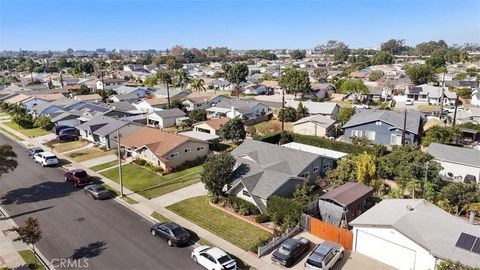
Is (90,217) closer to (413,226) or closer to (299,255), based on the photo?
(299,255)

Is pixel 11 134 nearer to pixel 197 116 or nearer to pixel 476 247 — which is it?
pixel 197 116

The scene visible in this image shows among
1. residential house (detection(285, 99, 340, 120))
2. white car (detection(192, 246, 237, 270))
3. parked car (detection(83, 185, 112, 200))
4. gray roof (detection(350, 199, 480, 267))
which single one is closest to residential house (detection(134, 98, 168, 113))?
residential house (detection(285, 99, 340, 120))

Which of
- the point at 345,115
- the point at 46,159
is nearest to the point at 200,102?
the point at 345,115

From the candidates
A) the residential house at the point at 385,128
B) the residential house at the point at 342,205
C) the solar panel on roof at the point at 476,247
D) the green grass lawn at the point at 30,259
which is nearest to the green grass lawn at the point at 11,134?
the green grass lawn at the point at 30,259

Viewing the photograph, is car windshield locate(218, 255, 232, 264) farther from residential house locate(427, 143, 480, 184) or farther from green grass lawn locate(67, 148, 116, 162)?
green grass lawn locate(67, 148, 116, 162)

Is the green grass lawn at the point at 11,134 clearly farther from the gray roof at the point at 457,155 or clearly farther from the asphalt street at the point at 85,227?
the gray roof at the point at 457,155
